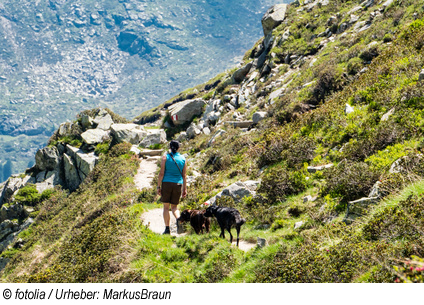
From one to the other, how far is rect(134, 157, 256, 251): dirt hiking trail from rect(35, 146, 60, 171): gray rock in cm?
1121

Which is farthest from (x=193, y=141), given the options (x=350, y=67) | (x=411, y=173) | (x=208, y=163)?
(x=411, y=173)

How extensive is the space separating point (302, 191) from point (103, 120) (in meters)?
27.9

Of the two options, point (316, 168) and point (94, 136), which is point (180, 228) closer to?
point (316, 168)

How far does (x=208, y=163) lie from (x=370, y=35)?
1225cm

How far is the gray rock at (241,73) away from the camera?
3150 centimetres

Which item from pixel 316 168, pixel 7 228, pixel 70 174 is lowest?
pixel 7 228

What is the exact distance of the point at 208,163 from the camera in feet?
56.3

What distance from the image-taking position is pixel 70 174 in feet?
91.6

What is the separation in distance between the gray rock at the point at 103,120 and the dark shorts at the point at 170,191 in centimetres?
2486

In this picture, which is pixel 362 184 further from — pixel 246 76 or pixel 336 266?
pixel 246 76

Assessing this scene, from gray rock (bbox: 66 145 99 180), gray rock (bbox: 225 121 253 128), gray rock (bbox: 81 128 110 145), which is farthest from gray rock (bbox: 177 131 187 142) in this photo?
gray rock (bbox: 225 121 253 128)

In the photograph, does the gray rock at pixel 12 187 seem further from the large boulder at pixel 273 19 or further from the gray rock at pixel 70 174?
the large boulder at pixel 273 19

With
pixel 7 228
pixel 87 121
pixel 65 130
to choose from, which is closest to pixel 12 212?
pixel 7 228

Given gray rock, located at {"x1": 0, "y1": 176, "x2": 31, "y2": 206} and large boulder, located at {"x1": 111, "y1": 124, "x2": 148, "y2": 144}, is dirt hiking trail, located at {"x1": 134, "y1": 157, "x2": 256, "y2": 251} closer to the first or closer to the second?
large boulder, located at {"x1": 111, "y1": 124, "x2": 148, "y2": 144}
